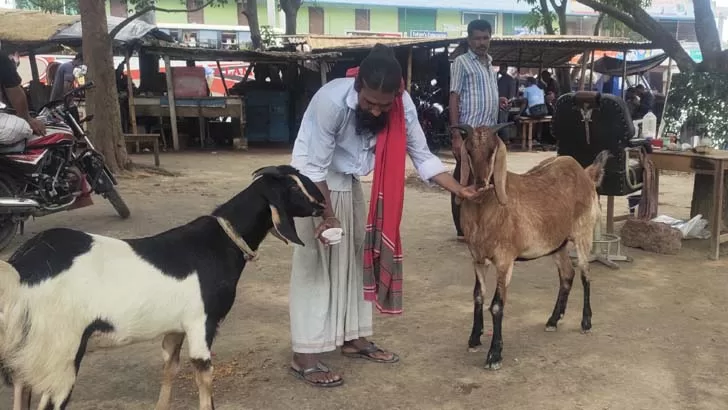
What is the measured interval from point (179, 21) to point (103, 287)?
3798cm

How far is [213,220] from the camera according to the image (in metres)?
2.90

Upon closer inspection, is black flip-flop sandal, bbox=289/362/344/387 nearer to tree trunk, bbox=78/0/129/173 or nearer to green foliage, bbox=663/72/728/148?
green foliage, bbox=663/72/728/148

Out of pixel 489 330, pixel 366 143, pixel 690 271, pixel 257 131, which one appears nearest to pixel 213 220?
pixel 366 143

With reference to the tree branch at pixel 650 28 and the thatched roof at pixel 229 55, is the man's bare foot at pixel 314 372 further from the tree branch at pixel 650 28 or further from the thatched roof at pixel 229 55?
the thatched roof at pixel 229 55

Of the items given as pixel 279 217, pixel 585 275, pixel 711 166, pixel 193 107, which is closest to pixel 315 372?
pixel 279 217

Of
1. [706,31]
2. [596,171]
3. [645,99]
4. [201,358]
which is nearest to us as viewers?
[201,358]

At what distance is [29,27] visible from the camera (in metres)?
13.9

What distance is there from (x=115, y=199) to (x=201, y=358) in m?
4.58

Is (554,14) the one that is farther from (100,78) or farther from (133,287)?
(133,287)

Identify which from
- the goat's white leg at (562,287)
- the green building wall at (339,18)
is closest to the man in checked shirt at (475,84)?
the goat's white leg at (562,287)

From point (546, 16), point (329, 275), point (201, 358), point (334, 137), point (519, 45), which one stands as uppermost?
point (546, 16)

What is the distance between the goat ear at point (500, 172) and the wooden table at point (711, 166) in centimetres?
292

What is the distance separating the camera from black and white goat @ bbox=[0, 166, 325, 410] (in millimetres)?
2293

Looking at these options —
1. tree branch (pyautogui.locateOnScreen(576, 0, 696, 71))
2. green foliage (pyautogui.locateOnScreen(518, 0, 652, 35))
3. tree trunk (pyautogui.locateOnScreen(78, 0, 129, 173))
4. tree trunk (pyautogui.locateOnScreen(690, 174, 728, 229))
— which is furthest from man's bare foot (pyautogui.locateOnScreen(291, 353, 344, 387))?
green foliage (pyautogui.locateOnScreen(518, 0, 652, 35))
